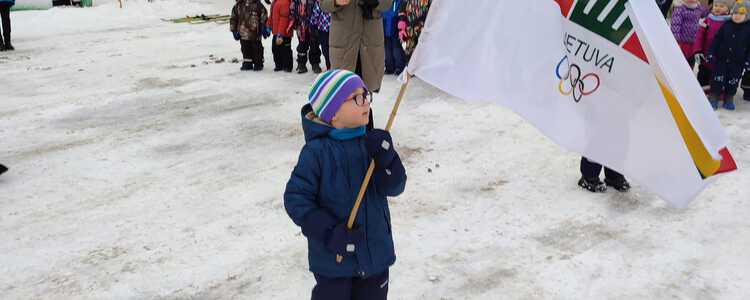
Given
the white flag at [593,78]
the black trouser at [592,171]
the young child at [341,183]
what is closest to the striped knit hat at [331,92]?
the young child at [341,183]

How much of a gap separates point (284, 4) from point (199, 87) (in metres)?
1.96

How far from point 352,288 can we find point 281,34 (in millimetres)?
8180

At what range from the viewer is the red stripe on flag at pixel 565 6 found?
3076mm

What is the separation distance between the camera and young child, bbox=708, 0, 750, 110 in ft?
27.1

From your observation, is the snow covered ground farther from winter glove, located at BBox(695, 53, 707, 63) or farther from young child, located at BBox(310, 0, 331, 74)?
young child, located at BBox(310, 0, 331, 74)

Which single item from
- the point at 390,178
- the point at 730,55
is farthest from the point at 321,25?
the point at 390,178

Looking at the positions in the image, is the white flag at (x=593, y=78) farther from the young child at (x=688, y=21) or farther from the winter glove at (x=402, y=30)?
the winter glove at (x=402, y=30)

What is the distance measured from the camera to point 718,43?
27.9 feet

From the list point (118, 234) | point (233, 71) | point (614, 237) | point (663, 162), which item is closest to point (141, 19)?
point (233, 71)

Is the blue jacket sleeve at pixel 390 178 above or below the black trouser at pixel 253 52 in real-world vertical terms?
above

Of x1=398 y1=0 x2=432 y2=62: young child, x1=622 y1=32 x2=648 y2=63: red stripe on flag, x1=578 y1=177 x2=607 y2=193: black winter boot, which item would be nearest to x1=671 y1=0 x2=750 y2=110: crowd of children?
x1=398 y1=0 x2=432 y2=62: young child

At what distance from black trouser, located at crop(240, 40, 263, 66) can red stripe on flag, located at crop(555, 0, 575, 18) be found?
839cm

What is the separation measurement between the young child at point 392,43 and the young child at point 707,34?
4.15 m

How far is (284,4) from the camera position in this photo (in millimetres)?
10680
